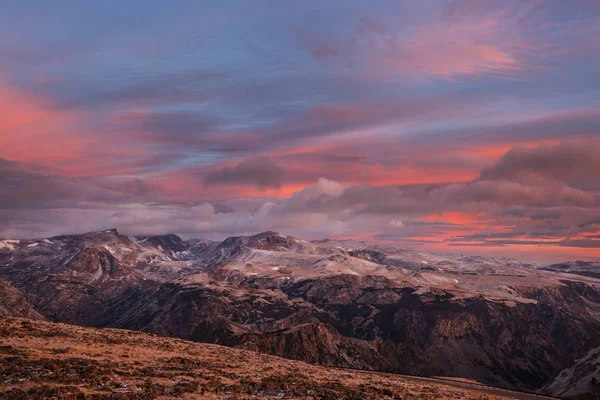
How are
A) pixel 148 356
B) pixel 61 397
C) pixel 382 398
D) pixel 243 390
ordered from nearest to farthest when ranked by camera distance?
pixel 61 397 → pixel 243 390 → pixel 382 398 → pixel 148 356

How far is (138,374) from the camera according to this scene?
146 feet

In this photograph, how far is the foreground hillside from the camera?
123 feet

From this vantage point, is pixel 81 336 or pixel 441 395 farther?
pixel 81 336

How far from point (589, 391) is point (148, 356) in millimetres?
187685

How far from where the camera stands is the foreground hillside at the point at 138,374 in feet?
123

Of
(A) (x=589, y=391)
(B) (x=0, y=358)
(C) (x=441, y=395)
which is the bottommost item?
(A) (x=589, y=391)

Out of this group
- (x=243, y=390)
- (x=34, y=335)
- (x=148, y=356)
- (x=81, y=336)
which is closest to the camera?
(x=243, y=390)

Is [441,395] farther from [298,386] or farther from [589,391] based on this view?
[589,391]

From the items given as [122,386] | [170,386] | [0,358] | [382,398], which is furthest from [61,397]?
[382,398]

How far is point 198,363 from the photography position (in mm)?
56406

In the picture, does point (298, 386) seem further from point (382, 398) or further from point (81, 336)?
point (81, 336)

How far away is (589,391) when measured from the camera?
182375 mm

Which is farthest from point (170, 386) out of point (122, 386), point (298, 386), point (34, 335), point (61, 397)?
point (34, 335)

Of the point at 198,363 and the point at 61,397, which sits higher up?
the point at 61,397
